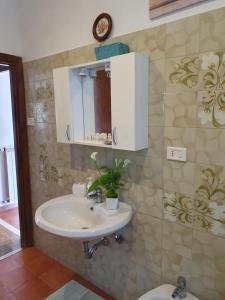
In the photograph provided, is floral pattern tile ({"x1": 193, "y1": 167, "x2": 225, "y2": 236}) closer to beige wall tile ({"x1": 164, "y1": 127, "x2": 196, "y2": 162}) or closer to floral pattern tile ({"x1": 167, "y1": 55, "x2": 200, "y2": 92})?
beige wall tile ({"x1": 164, "y1": 127, "x2": 196, "y2": 162})

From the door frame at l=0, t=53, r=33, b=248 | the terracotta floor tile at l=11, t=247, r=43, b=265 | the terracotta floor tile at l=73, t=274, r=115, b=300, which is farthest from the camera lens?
the terracotta floor tile at l=11, t=247, r=43, b=265

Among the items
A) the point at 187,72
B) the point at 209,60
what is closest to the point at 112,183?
the point at 187,72

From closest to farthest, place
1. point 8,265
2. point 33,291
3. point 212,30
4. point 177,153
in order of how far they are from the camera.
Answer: point 212,30 < point 177,153 < point 33,291 < point 8,265

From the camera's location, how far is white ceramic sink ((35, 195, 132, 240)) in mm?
1363

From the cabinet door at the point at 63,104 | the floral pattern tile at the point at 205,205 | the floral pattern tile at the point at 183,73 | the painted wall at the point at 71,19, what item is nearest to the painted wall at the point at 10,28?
the painted wall at the point at 71,19

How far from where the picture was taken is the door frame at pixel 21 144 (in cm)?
227

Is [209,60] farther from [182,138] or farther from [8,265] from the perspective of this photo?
[8,265]

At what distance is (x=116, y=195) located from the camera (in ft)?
5.23

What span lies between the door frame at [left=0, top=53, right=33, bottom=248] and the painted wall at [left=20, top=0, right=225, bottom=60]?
178 mm

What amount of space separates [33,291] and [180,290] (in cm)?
130

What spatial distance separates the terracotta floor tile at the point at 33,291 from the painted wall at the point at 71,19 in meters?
2.02

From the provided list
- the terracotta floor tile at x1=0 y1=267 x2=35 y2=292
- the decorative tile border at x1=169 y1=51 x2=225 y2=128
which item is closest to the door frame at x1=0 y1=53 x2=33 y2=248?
the terracotta floor tile at x1=0 y1=267 x2=35 y2=292

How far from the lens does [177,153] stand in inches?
53.9

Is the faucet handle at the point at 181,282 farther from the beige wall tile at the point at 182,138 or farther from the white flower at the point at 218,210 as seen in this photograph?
the beige wall tile at the point at 182,138
